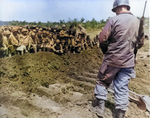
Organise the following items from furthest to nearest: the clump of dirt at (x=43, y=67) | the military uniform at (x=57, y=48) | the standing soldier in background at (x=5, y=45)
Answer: the military uniform at (x=57, y=48), the standing soldier in background at (x=5, y=45), the clump of dirt at (x=43, y=67)

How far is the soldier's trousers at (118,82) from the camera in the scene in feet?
8.48

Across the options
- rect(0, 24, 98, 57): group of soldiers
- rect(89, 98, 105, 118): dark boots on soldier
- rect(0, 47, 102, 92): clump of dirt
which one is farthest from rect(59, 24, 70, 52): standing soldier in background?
rect(89, 98, 105, 118): dark boots on soldier

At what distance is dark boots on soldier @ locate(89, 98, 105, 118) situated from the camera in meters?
2.76

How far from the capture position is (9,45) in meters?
4.45

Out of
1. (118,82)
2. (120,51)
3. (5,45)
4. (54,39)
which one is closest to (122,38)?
(120,51)

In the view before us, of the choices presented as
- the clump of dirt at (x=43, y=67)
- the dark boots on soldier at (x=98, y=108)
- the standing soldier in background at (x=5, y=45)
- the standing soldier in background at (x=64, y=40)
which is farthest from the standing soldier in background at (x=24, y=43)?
the dark boots on soldier at (x=98, y=108)

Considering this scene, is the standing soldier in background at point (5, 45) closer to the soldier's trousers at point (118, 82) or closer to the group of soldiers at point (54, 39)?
the group of soldiers at point (54, 39)

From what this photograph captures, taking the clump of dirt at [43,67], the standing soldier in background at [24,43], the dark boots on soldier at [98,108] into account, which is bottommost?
the dark boots on soldier at [98,108]

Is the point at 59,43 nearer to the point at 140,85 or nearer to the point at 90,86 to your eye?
the point at 90,86

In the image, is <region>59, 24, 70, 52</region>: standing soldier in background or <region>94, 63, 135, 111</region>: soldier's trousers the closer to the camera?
<region>94, 63, 135, 111</region>: soldier's trousers

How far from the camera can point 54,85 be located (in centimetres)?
405

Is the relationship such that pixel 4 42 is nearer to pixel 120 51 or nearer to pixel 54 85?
pixel 54 85

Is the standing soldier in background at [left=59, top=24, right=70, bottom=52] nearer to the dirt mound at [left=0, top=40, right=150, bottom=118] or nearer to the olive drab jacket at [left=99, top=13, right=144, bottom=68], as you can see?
the dirt mound at [left=0, top=40, right=150, bottom=118]

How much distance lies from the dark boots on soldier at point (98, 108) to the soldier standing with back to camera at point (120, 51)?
0.08m
